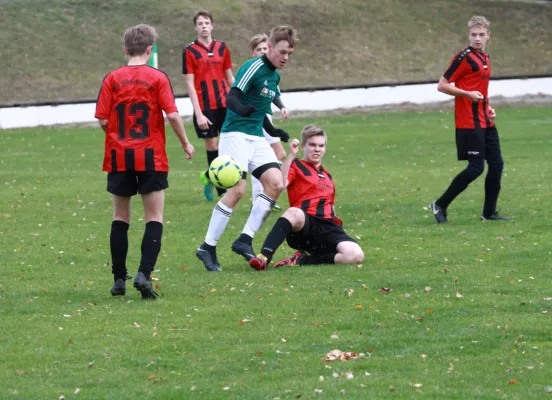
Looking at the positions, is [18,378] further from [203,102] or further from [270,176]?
[203,102]

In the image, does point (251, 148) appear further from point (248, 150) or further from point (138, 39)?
point (138, 39)

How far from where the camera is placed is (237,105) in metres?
8.98

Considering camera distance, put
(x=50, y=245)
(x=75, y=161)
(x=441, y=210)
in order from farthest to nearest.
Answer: (x=75, y=161) < (x=441, y=210) < (x=50, y=245)

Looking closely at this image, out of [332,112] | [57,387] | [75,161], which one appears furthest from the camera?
[332,112]

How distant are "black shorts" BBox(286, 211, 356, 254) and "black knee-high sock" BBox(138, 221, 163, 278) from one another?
173 cm

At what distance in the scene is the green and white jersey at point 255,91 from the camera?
920 centimetres

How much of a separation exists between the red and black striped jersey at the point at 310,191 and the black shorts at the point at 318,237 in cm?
9

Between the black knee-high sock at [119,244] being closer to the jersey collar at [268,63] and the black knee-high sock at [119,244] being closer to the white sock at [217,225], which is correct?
the white sock at [217,225]

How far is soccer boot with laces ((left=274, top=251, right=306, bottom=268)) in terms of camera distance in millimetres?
9367

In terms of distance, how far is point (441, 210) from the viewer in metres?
12.0

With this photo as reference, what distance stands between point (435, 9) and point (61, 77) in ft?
64.0

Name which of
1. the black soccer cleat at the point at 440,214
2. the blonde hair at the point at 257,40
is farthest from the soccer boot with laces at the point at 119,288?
the blonde hair at the point at 257,40

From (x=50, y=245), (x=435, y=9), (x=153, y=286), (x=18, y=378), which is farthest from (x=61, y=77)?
(x=18, y=378)

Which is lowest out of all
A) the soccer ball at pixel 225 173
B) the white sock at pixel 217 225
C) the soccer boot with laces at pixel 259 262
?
the soccer boot with laces at pixel 259 262
